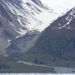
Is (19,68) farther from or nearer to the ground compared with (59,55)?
nearer to the ground

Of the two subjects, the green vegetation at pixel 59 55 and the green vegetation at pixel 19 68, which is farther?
the green vegetation at pixel 59 55

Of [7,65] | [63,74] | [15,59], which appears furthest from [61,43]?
[63,74]

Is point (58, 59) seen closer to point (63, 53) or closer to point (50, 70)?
point (63, 53)

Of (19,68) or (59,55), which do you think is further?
(59,55)

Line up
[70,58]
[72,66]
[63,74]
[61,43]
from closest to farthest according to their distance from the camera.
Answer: [63,74] → [72,66] → [70,58] → [61,43]

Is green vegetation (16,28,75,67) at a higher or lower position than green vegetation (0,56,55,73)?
higher

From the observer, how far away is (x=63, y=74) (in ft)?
441

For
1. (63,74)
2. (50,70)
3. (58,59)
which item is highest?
(58,59)

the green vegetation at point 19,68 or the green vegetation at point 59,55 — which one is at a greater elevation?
the green vegetation at point 59,55

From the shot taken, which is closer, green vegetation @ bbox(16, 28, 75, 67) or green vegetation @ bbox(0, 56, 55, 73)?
green vegetation @ bbox(0, 56, 55, 73)

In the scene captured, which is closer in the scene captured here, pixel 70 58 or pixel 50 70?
pixel 50 70

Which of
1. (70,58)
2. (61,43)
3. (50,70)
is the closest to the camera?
(50,70)

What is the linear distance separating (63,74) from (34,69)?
91.6 ft

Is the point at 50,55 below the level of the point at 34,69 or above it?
above
